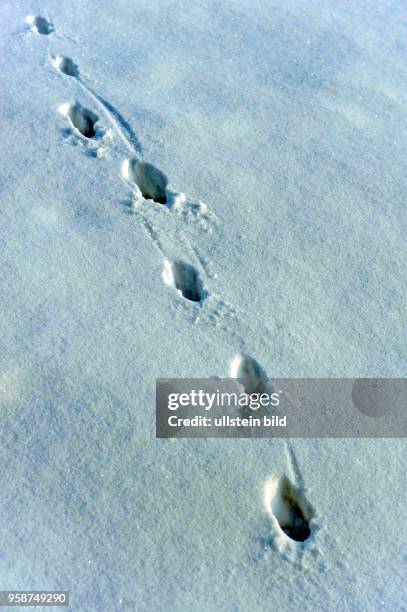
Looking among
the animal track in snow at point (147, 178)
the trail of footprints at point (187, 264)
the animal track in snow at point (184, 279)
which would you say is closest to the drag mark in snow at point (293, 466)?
the trail of footprints at point (187, 264)

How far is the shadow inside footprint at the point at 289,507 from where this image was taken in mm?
1853

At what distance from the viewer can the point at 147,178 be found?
109 inches

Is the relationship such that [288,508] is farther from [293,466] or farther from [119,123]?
[119,123]

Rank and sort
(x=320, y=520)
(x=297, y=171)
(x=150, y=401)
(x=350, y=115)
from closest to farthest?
(x=320, y=520)
(x=150, y=401)
(x=297, y=171)
(x=350, y=115)

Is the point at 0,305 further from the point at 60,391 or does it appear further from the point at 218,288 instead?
the point at 218,288

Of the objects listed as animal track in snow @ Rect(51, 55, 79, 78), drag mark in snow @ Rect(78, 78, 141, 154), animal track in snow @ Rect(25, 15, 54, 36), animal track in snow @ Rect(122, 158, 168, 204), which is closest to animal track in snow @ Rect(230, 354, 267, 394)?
animal track in snow @ Rect(122, 158, 168, 204)

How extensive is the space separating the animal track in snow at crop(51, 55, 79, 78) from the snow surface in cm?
2

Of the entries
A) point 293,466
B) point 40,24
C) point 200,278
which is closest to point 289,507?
point 293,466

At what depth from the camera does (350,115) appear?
10.1 ft

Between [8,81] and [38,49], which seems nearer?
[8,81]

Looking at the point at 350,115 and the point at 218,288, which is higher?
the point at 350,115

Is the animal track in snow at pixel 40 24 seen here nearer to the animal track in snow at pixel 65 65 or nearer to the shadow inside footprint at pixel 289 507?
the animal track in snow at pixel 65 65

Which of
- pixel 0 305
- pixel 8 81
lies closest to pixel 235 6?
pixel 8 81

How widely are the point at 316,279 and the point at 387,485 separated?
828mm
